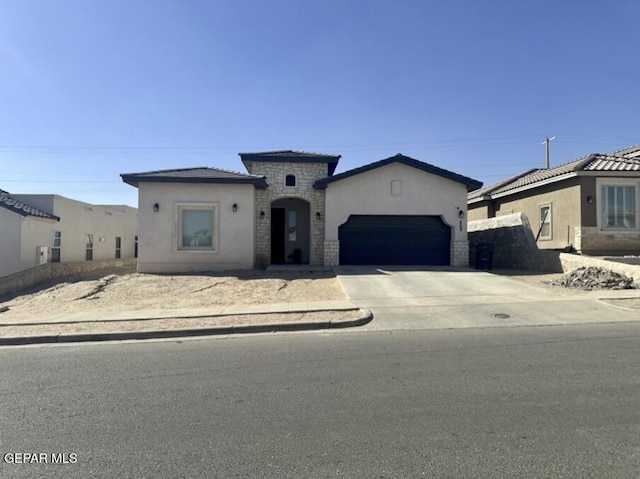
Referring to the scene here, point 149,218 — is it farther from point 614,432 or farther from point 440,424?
point 614,432

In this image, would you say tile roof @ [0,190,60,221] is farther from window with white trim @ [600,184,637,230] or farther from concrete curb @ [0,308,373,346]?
window with white trim @ [600,184,637,230]

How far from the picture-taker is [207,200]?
16156mm

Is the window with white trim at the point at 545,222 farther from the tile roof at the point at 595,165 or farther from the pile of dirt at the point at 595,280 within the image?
the pile of dirt at the point at 595,280

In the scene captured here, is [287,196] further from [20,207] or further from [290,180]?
[20,207]

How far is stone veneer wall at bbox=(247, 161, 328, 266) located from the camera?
17594mm

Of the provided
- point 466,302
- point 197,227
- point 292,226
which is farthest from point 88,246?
point 466,302

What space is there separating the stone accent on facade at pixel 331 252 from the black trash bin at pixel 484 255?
19.8ft

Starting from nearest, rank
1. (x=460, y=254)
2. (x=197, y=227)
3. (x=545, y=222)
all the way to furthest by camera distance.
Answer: (x=197, y=227) < (x=460, y=254) < (x=545, y=222)

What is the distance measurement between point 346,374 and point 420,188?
44.5ft

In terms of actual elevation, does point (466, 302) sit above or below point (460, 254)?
below

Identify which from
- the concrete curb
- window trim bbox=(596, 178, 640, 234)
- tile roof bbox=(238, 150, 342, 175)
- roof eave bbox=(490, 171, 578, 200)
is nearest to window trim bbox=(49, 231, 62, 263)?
tile roof bbox=(238, 150, 342, 175)

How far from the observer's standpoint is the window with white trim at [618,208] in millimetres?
16062

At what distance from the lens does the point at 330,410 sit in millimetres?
3973

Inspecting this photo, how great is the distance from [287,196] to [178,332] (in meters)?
11.0
